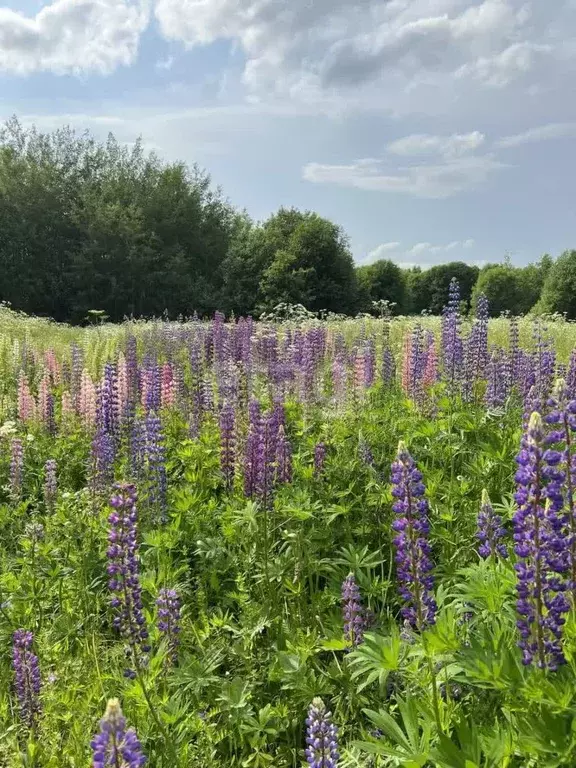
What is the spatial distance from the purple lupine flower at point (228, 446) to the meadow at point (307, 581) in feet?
0.05

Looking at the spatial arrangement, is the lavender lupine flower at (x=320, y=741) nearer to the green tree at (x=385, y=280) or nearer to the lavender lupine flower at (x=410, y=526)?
the lavender lupine flower at (x=410, y=526)

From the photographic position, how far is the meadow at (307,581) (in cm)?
200

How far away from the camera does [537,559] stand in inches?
77.9

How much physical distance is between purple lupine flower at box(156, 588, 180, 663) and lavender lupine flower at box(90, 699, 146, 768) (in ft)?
4.25

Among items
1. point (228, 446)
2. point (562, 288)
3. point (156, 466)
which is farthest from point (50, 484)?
point (562, 288)

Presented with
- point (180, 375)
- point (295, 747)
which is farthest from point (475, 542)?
point (180, 375)

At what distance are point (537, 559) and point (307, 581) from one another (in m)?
2.19

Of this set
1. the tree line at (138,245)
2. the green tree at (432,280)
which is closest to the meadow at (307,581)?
the tree line at (138,245)

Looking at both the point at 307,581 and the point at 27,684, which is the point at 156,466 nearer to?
the point at 307,581

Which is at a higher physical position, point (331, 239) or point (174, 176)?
point (174, 176)

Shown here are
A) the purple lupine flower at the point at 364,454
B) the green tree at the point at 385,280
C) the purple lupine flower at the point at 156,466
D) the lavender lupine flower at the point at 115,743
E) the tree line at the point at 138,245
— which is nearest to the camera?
the lavender lupine flower at the point at 115,743

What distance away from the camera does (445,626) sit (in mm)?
2096

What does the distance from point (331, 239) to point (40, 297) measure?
16093 mm

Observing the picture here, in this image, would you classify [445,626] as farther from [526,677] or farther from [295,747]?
[295,747]
